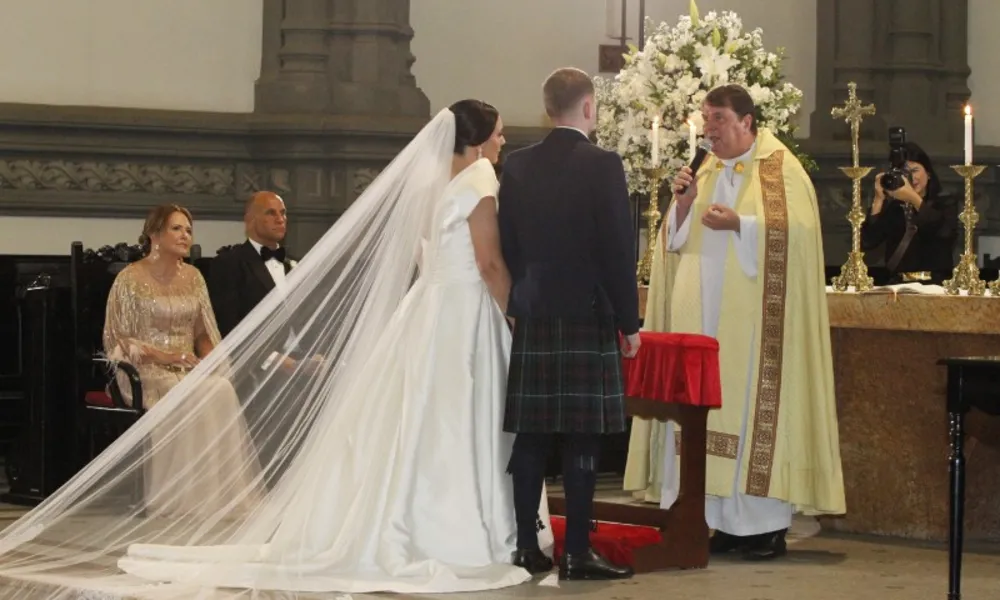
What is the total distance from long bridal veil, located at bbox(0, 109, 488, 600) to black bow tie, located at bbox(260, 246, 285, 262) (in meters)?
1.83

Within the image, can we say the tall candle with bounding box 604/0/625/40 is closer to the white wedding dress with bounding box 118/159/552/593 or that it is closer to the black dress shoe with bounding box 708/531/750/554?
the black dress shoe with bounding box 708/531/750/554

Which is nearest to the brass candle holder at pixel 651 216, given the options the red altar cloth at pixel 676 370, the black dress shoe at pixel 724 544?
the red altar cloth at pixel 676 370

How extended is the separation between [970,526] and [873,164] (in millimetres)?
4672

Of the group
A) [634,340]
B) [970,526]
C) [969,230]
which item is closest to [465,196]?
[634,340]

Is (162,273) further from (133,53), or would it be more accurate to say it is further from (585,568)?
(585,568)

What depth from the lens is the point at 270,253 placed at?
8.21 metres

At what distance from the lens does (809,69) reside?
12.2 metres

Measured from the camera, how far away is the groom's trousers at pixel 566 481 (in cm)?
598

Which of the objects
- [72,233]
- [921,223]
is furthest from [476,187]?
[72,233]

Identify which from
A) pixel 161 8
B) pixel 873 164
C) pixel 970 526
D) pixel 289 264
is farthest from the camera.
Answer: pixel 873 164

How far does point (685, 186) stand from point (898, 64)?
5490 millimetres

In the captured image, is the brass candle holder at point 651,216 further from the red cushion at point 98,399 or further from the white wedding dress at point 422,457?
the red cushion at point 98,399

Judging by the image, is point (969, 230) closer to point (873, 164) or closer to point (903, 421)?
point (903, 421)

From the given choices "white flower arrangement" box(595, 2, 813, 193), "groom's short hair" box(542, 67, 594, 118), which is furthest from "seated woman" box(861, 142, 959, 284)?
"groom's short hair" box(542, 67, 594, 118)
